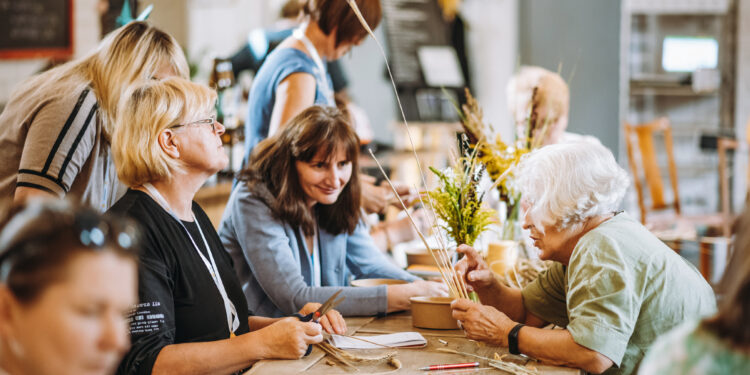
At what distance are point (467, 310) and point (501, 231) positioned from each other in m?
1.01

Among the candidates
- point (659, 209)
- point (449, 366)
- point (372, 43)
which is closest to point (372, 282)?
point (449, 366)

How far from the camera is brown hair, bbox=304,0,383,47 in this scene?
2.87 metres

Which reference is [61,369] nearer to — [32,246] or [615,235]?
[32,246]

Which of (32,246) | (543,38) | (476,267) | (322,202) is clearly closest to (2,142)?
(322,202)

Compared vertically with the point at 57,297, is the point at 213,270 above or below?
below

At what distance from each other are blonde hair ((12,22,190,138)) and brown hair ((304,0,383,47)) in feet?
2.40

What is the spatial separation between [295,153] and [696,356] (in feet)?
4.95

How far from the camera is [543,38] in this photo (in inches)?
221

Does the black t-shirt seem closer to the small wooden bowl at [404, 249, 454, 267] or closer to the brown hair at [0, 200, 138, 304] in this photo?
the brown hair at [0, 200, 138, 304]

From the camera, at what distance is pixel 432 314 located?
1988 mm

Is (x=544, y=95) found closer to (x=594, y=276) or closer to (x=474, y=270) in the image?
(x=474, y=270)

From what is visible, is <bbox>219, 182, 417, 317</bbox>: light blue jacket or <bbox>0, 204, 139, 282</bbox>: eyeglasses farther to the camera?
<bbox>219, 182, 417, 317</bbox>: light blue jacket

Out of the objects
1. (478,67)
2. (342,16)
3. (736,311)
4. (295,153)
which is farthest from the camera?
(478,67)

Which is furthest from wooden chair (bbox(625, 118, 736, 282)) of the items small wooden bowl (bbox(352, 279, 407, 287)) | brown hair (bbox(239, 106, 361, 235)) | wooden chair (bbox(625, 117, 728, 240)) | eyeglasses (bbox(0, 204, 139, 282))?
eyeglasses (bbox(0, 204, 139, 282))
